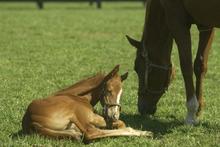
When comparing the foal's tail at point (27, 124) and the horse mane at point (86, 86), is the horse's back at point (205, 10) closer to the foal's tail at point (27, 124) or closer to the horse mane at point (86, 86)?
the horse mane at point (86, 86)

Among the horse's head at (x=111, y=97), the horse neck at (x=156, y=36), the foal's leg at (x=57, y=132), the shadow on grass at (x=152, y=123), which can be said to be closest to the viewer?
the foal's leg at (x=57, y=132)

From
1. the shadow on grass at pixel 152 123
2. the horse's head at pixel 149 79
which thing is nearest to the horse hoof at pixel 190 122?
the shadow on grass at pixel 152 123

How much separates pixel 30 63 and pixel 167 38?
585 centimetres

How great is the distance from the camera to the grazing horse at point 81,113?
5.63m

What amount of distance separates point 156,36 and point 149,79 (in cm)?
59

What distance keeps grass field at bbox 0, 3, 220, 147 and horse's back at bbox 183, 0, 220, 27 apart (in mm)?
1311

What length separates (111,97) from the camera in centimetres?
591

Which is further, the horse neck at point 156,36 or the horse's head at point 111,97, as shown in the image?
the horse neck at point 156,36

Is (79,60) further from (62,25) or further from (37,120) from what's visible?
(62,25)

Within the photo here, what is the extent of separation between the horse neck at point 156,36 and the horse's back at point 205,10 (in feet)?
1.88

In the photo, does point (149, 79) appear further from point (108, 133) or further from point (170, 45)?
point (108, 133)

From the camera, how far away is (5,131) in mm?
6422

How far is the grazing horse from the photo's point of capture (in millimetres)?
5629

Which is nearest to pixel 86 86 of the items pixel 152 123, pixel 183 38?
pixel 152 123
